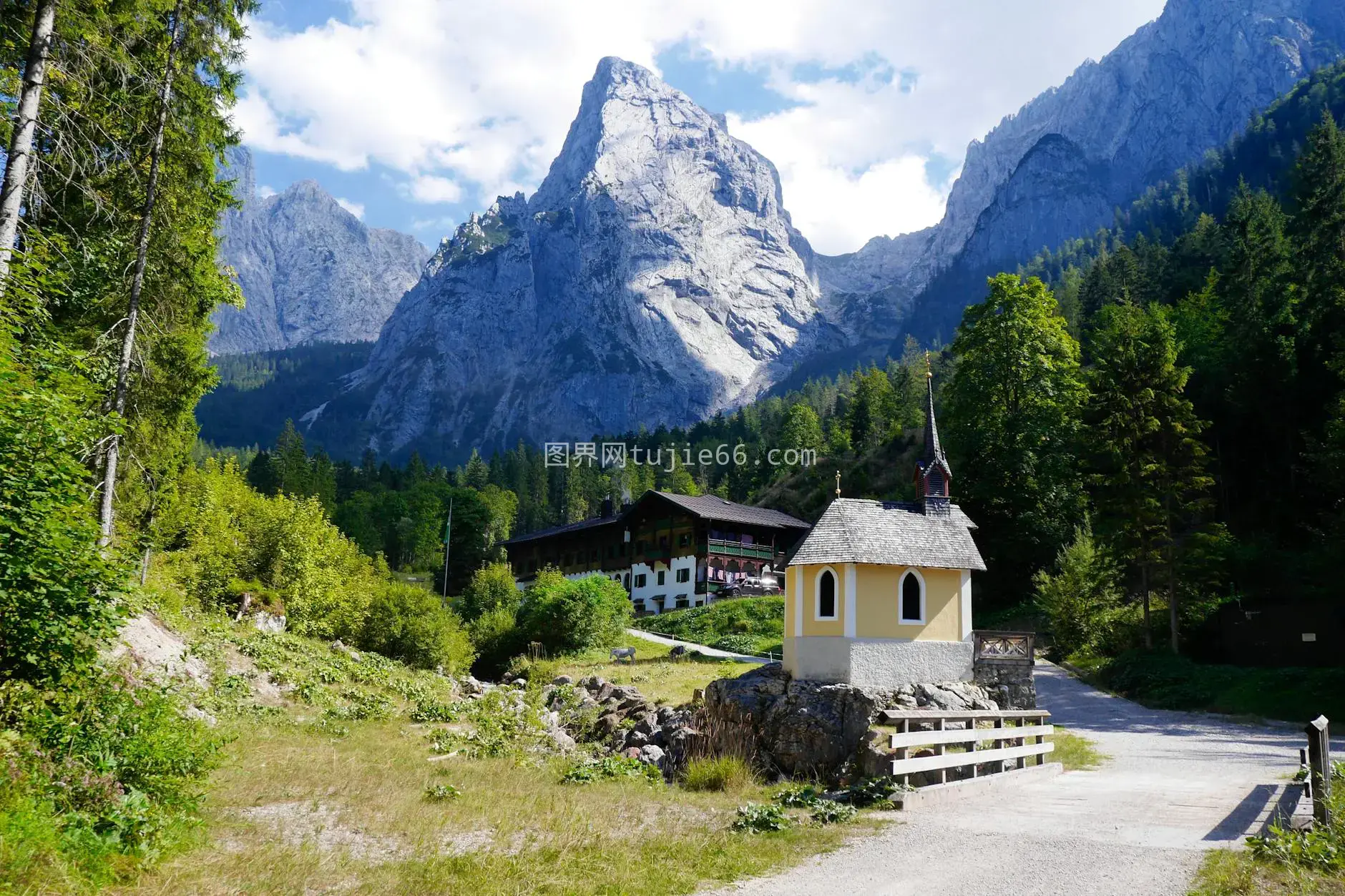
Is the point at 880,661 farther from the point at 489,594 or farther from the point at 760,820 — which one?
the point at 489,594

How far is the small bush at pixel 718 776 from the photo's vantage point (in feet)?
53.2

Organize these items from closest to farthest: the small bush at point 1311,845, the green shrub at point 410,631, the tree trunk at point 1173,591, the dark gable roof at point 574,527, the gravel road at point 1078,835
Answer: the small bush at point 1311,845
the gravel road at point 1078,835
the tree trunk at point 1173,591
the green shrub at point 410,631
the dark gable roof at point 574,527

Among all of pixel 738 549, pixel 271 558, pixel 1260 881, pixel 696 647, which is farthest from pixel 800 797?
pixel 738 549

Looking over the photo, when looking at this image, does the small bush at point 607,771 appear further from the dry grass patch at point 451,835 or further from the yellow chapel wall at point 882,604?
the yellow chapel wall at point 882,604

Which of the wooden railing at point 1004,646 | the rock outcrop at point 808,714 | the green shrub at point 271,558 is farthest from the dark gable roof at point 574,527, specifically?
the rock outcrop at point 808,714

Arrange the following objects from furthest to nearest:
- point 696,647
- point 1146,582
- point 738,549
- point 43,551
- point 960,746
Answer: point 738,549 < point 696,647 < point 1146,582 < point 960,746 < point 43,551

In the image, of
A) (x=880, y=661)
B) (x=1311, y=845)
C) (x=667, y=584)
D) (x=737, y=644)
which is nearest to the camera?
(x=1311, y=845)

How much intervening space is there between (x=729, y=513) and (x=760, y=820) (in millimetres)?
54632

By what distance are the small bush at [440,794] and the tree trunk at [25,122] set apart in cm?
934

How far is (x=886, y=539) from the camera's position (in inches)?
1053

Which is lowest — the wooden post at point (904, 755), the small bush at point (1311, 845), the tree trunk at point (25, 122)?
the wooden post at point (904, 755)

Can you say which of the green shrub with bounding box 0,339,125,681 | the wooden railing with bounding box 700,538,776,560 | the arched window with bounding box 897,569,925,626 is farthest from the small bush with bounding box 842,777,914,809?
the wooden railing with bounding box 700,538,776,560

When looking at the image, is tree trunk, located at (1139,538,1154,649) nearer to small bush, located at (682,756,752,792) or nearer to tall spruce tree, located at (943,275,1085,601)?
tall spruce tree, located at (943,275,1085,601)

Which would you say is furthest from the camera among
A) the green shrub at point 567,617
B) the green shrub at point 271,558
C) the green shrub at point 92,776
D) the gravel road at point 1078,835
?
the green shrub at point 567,617
